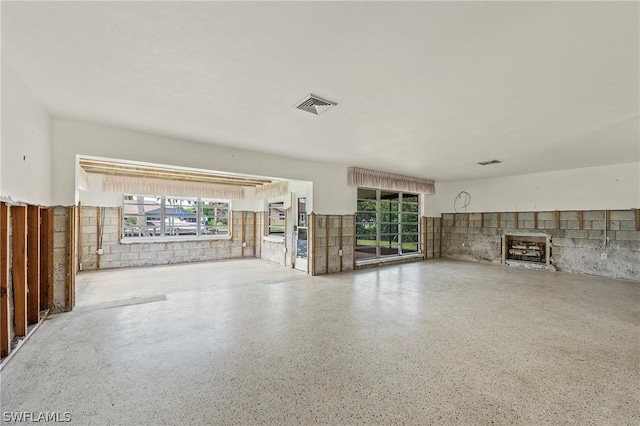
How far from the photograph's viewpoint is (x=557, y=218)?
262 inches

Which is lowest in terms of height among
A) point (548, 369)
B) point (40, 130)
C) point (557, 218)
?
point (548, 369)

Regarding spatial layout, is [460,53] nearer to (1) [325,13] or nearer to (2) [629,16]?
(2) [629,16]

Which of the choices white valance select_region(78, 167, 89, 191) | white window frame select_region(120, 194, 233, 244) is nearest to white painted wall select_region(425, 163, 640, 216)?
white window frame select_region(120, 194, 233, 244)

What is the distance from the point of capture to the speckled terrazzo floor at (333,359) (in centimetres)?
178

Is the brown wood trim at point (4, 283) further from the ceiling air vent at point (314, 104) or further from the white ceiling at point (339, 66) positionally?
the ceiling air vent at point (314, 104)

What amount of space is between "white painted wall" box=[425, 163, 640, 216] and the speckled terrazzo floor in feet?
8.37

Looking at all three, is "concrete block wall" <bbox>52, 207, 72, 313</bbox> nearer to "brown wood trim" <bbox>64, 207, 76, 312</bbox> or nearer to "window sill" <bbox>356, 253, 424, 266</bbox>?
"brown wood trim" <bbox>64, 207, 76, 312</bbox>

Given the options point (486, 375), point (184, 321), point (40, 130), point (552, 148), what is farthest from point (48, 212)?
point (552, 148)

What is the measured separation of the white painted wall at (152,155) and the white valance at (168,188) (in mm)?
3288

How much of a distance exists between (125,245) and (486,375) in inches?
296

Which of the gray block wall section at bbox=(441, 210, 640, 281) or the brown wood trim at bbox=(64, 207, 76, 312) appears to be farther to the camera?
the gray block wall section at bbox=(441, 210, 640, 281)

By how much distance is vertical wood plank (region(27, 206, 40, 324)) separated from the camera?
2902mm

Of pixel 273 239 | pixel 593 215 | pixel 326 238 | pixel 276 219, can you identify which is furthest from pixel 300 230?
pixel 593 215

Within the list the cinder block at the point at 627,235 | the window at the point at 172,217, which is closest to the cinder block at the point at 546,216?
the cinder block at the point at 627,235
